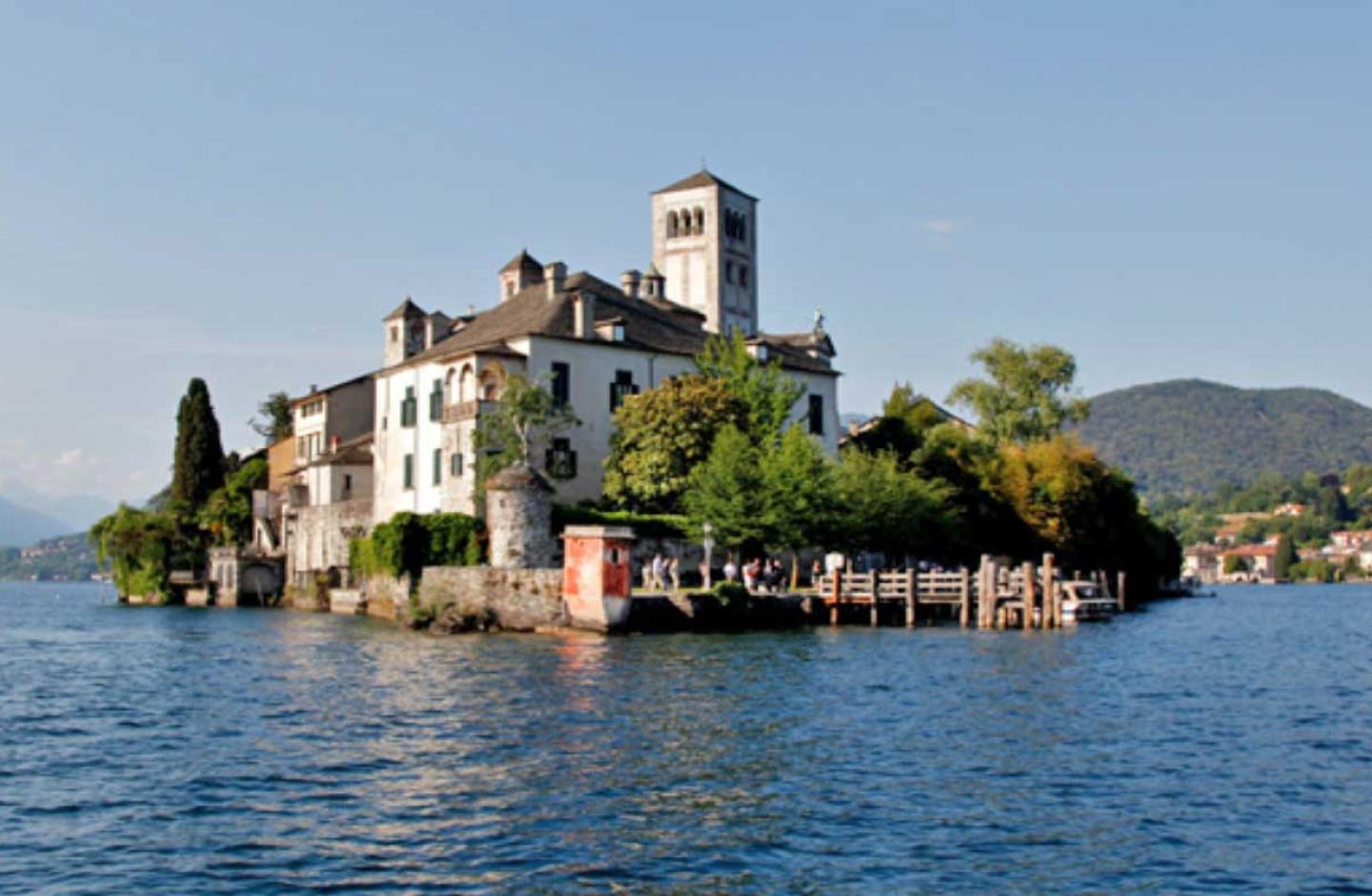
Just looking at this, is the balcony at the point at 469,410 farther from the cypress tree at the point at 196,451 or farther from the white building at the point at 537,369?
the cypress tree at the point at 196,451

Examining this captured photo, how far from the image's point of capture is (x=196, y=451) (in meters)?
87.1

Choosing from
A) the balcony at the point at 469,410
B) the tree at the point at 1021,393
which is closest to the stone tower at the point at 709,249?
the tree at the point at 1021,393

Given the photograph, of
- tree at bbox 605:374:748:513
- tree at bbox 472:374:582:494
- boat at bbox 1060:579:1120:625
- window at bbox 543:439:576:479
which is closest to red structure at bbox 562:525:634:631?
tree at bbox 472:374:582:494

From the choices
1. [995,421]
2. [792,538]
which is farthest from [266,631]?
[995,421]

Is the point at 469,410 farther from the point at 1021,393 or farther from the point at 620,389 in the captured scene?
the point at 1021,393

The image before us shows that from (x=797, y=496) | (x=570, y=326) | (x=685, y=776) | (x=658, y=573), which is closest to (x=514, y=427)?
(x=570, y=326)

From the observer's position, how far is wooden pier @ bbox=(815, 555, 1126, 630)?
49188 mm

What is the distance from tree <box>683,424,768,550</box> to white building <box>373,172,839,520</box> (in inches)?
295

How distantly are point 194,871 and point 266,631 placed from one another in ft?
125

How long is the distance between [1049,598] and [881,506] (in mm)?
10067

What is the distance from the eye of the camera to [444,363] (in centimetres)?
6153

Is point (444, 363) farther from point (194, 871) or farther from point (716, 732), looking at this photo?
point (194, 871)

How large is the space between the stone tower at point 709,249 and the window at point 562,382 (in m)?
33.5

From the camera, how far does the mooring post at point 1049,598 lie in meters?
49.2
